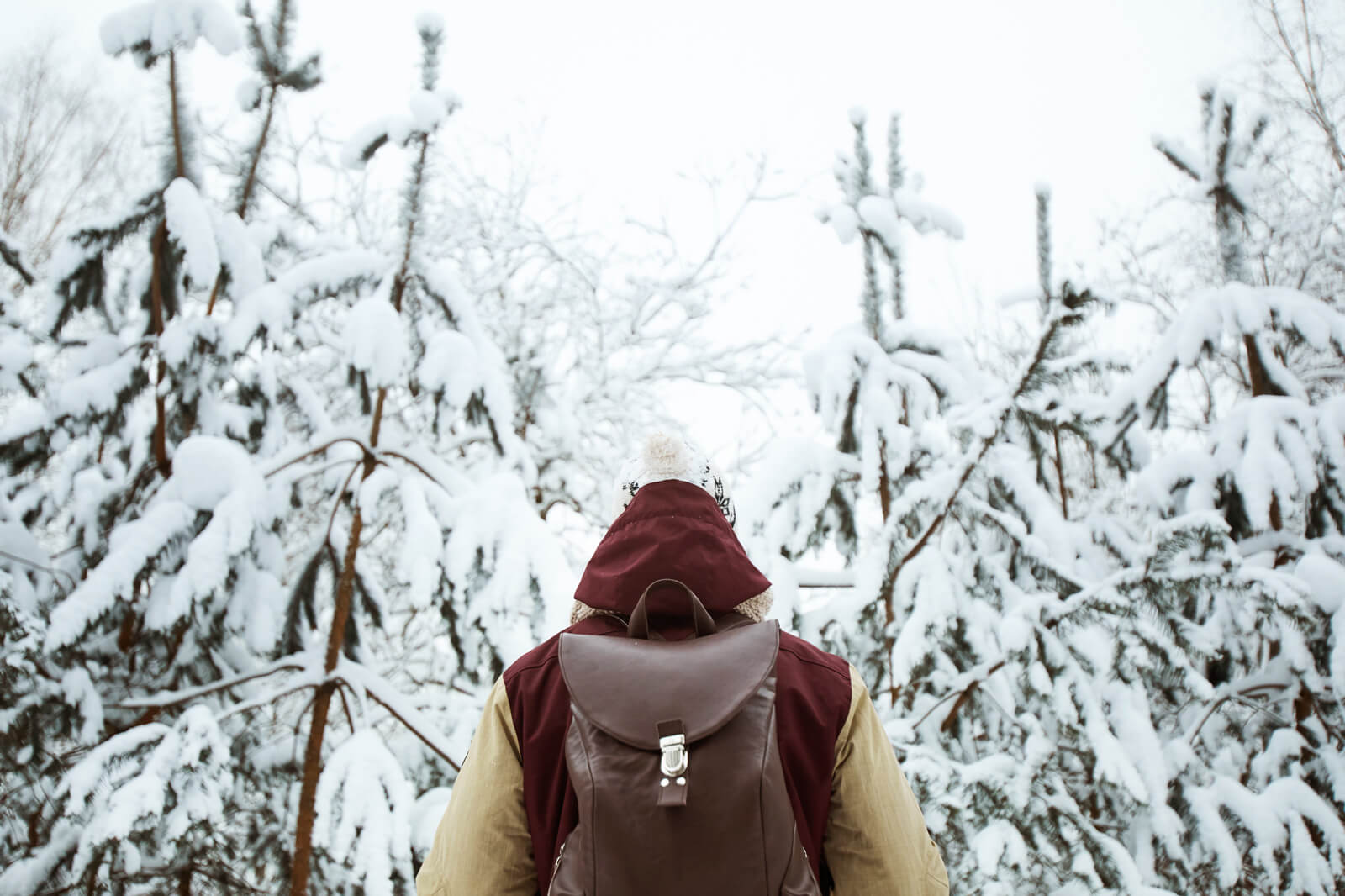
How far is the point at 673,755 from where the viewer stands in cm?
103

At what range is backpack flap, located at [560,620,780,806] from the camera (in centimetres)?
106

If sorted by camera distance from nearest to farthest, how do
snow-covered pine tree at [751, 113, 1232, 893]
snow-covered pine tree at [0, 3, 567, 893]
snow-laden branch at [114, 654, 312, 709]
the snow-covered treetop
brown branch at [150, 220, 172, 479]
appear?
snow-covered pine tree at [751, 113, 1232, 893], snow-covered pine tree at [0, 3, 567, 893], snow-laden branch at [114, 654, 312, 709], the snow-covered treetop, brown branch at [150, 220, 172, 479]

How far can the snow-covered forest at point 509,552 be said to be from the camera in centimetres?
258

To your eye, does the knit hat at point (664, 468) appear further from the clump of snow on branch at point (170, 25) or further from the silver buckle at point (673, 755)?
the clump of snow on branch at point (170, 25)

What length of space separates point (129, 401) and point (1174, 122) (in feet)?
32.7

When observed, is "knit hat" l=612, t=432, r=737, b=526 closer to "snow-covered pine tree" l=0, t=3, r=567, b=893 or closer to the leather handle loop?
the leather handle loop

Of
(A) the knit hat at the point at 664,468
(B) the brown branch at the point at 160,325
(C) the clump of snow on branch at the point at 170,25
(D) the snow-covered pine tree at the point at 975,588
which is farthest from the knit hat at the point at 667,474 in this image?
(C) the clump of snow on branch at the point at 170,25

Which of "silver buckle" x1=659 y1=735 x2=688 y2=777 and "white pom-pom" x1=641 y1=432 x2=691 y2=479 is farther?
"white pom-pom" x1=641 y1=432 x2=691 y2=479

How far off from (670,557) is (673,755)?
13.8 inches

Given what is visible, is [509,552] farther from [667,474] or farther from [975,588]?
[975,588]

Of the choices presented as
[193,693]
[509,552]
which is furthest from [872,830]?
[193,693]

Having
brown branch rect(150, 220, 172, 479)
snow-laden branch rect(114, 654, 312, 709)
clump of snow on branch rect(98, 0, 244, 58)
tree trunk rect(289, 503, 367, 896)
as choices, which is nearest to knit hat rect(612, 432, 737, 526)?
tree trunk rect(289, 503, 367, 896)

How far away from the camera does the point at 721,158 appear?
7809 millimetres

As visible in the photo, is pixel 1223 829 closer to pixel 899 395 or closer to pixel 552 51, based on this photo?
pixel 899 395
